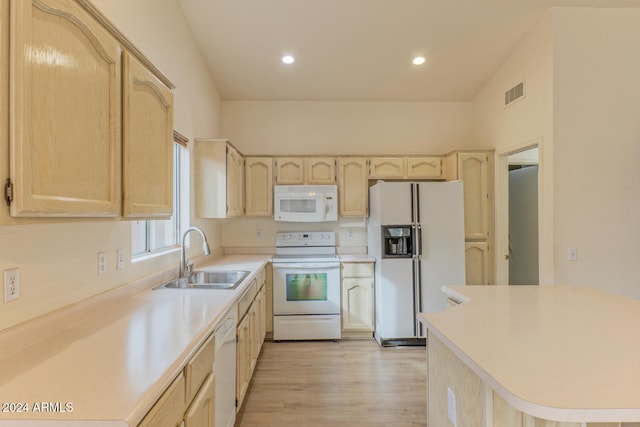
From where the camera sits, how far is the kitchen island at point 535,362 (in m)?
0.81

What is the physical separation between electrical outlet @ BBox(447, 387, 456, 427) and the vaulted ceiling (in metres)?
2.84

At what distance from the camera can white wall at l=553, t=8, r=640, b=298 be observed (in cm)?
271

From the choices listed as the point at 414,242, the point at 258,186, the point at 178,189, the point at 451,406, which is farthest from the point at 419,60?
the point at 451,406

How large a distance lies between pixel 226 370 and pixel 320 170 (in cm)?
255

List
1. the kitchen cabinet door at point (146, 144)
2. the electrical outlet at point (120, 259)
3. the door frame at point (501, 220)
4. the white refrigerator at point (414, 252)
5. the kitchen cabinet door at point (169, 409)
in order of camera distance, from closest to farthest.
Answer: the kitchen cabinet door at point (169, 409) < the kitchen cabinet door at point (146, 144) < the electrical outlet at point (120, 259) < the white refrigerator at point (414, 252) < the door frame at point (501, 220)

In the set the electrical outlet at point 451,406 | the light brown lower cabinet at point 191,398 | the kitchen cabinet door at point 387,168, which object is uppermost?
the kitchen cabinet door at point 387,168

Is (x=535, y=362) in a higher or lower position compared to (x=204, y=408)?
higher

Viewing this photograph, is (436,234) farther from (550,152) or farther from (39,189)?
(39,189)

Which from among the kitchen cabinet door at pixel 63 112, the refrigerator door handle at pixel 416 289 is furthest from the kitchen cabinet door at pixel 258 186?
the kitchen cabinet door at pixel 63 112

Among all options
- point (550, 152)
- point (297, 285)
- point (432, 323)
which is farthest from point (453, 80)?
point (432, 323)

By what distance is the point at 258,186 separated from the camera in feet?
12.4

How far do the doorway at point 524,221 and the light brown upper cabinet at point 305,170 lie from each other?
2278 mm

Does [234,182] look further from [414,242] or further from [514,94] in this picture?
[514,94]

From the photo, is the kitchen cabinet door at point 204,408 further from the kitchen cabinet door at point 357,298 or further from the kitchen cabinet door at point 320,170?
the kitchen cabinet door at point 320,170
